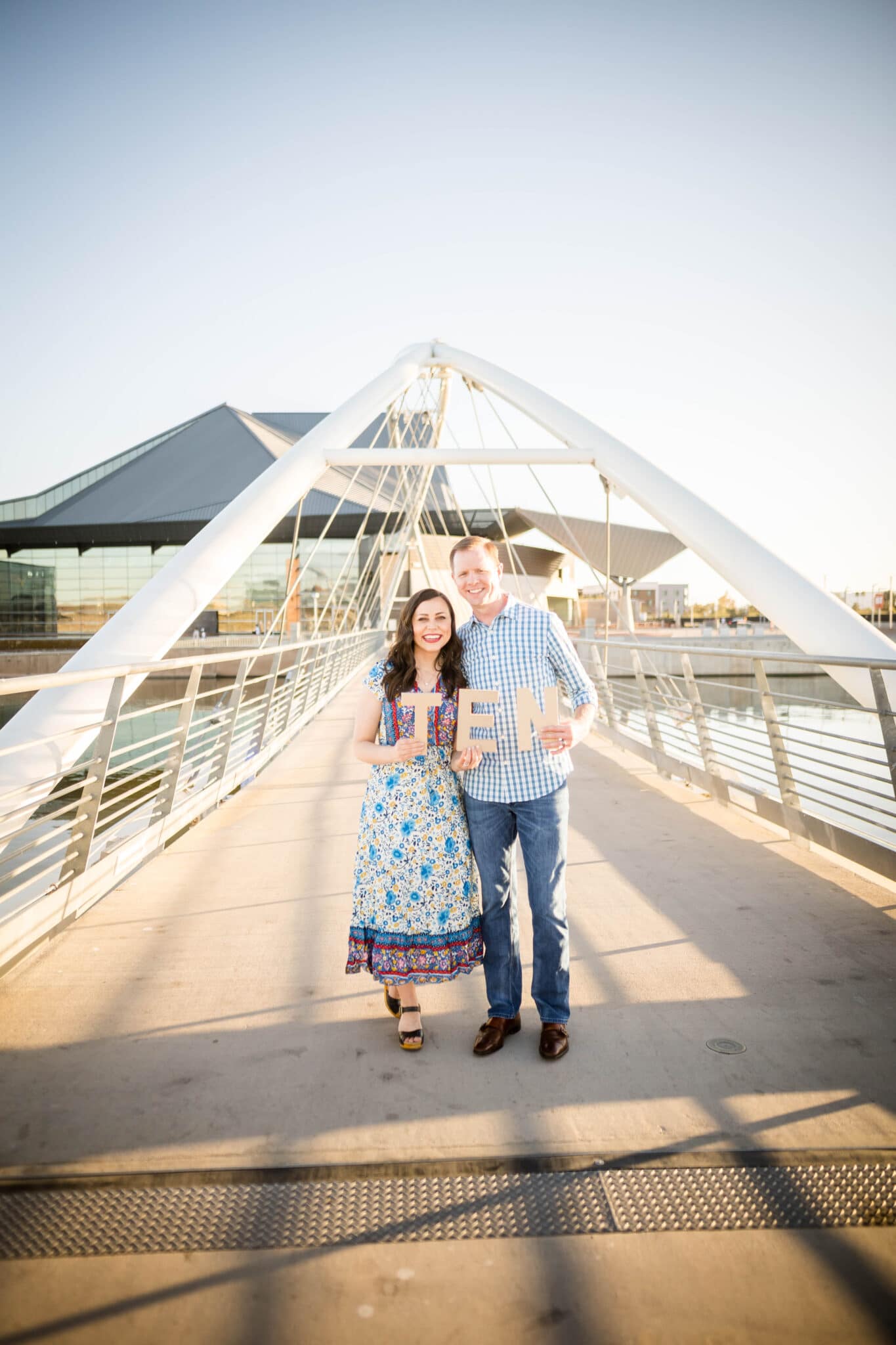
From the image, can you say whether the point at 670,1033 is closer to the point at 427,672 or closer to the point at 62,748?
the point at 427,672

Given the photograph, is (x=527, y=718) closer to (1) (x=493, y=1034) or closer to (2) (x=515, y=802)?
(2) (x=515, y=802)

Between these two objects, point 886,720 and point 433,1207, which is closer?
point 433,1207

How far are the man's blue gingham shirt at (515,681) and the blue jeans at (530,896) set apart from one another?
0.06 metres

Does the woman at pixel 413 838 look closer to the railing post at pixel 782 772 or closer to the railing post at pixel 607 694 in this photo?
the railing post at pixel 782 772

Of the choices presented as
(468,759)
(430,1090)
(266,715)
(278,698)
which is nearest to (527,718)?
(468,759)

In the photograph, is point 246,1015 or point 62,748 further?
point 62,748

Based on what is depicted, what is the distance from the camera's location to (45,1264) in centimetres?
162

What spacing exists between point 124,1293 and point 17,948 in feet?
6.00

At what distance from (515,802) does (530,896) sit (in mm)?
290

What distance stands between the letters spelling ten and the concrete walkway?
3.19 ft

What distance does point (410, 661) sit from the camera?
2480mm

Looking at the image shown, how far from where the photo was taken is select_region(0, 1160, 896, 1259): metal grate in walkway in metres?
1.69

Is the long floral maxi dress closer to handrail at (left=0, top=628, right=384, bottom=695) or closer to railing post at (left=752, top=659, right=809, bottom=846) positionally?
handrail at (left=0, top=628, right=384, bottom=695)

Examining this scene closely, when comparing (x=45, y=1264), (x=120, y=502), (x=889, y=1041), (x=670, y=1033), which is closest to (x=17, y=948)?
(x=45, y=1264)
